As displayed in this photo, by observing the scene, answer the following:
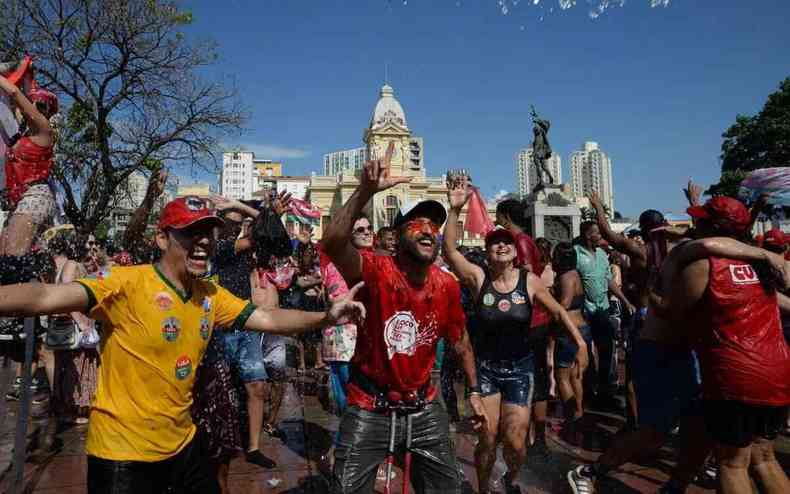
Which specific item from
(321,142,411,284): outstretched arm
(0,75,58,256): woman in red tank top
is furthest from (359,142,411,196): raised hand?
(0,75,58,256): woman in red tank top

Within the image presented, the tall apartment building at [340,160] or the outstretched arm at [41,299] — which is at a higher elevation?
the tall apartment building at [340,160]

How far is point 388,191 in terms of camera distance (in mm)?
70562

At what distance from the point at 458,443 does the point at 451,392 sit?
482 mm

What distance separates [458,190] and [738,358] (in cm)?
193

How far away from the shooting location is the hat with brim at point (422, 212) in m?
3.02

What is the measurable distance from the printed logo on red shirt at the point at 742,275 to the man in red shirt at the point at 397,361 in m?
1.67

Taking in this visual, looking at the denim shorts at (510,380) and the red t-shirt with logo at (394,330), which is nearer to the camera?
the red t-shirt with logo at (394,330)

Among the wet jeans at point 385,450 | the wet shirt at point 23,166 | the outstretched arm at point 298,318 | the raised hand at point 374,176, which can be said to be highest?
the wet shirt at point 23,166

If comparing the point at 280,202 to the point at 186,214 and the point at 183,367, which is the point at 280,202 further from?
the point at 183,367

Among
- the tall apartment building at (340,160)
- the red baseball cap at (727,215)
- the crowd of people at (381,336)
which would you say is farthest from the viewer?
the tall apartment building at (340,160)

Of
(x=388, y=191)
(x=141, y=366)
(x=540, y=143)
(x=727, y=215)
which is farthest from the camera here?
(x=388, y=191)

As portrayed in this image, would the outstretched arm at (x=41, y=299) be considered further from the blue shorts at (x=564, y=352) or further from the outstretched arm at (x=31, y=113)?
the blue shorts at (x=564, y=352)

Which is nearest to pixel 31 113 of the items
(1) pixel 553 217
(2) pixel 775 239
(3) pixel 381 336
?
(3) pixel 381 336

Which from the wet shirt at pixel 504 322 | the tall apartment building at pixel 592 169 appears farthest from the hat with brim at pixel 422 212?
the tall apartment building at pixel 592 169
